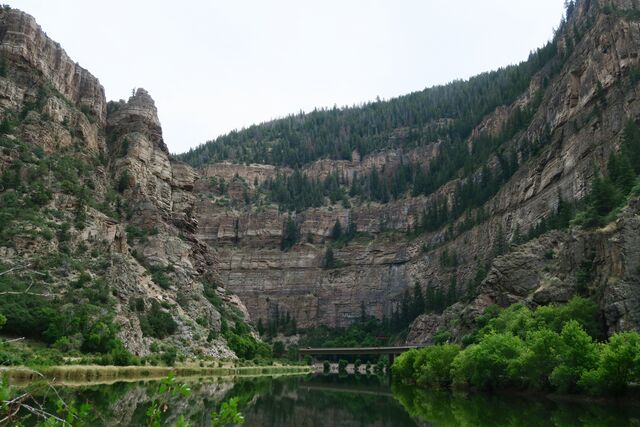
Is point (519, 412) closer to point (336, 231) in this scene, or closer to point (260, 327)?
point (260, 327)

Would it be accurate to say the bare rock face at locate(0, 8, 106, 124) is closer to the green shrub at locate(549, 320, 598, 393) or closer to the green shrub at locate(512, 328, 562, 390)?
the green shrub at locate(512, 328, 562, 390)

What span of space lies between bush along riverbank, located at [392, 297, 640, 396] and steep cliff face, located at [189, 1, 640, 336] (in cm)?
461

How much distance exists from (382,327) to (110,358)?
105m

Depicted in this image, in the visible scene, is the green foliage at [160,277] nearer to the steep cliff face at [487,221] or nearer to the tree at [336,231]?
the steep cliff face at [487,221]

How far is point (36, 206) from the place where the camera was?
3118 inches

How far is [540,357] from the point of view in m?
48.1

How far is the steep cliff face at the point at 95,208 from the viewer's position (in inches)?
2869

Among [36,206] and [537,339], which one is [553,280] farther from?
[36,206]

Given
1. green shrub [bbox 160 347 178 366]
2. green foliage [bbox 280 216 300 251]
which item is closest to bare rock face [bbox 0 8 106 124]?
green shrub [bbox 160 347 178 366]

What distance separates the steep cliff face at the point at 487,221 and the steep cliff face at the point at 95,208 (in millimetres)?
45338

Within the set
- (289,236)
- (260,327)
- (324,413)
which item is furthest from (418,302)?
(324,413)

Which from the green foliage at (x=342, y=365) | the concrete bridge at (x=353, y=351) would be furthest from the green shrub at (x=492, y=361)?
the green foliage at (x=342, y=365)

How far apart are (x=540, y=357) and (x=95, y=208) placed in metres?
66.9

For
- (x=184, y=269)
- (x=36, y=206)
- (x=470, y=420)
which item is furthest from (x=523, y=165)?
(x=470, y=420)
